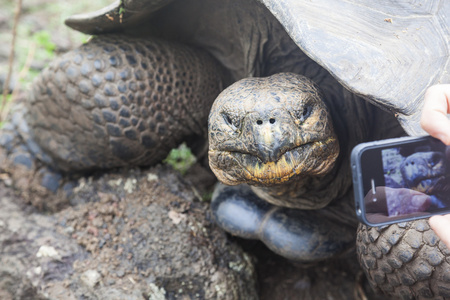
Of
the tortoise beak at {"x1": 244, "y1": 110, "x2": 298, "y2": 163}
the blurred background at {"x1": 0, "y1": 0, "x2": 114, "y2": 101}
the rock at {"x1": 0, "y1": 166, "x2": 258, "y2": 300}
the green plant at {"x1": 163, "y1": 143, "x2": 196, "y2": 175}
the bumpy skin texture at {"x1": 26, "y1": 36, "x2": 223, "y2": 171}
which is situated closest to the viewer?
the tortoise beak at {"x1": 244, "y1": 110, "x2": 298, "y2": 163}

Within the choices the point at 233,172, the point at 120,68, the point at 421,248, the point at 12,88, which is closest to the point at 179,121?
the point at 120,68

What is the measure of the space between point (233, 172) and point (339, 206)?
0.75 metres

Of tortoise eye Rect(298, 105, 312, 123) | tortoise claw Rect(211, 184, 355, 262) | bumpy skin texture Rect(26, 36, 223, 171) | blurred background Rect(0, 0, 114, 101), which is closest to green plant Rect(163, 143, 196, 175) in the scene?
bumpy skin texture Rect(26, 36, 223, 171)

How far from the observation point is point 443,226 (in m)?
0.98

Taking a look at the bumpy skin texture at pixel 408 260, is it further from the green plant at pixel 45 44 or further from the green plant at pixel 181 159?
the green plant at pixel 45 44

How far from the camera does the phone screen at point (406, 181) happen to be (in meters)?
1.03

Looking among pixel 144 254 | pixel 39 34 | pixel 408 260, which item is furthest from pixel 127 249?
pixel 39 34

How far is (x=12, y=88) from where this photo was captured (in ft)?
11.4

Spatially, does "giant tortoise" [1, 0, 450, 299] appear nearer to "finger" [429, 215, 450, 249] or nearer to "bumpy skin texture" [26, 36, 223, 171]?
"bumpy skin texture" [26, 36, 223, 171]

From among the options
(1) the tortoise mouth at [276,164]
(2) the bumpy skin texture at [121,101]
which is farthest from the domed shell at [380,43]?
(2) the bumpy skin texture at [121,101]

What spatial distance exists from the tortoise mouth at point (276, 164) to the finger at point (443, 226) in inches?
17.3

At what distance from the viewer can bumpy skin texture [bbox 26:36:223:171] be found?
2.06 m

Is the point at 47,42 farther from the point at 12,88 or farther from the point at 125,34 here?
the point at 125,34

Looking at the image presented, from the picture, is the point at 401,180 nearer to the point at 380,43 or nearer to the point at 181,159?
the point at 380,43
